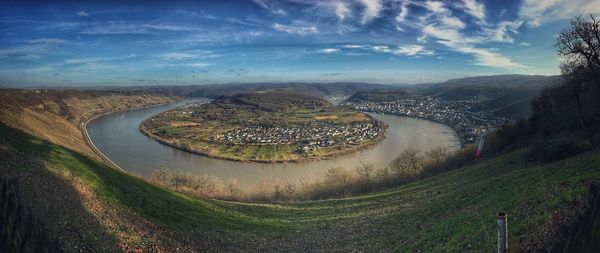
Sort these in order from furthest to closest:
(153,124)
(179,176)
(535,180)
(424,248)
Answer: (153,124)
(179,176)
(535,180)
(424,248)

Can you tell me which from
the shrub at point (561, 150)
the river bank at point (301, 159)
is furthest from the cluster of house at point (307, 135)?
the shrub at point (561, 150)

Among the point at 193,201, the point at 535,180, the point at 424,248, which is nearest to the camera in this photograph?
the point at 424,248

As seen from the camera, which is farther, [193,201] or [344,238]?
[193,201]

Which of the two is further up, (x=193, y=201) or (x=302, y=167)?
(x=193, y=201)

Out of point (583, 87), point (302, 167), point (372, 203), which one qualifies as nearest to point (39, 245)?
point (372, 203)

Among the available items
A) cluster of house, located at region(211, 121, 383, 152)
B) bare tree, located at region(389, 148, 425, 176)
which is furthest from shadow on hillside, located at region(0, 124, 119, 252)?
cluster of house, located at region(211, 121, 383, 152)

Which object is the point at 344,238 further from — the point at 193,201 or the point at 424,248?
the point at 193,201
